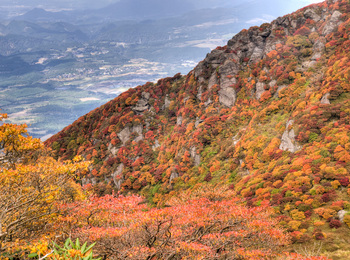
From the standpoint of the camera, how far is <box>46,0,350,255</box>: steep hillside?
27031 mm

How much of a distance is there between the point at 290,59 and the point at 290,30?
13.6m

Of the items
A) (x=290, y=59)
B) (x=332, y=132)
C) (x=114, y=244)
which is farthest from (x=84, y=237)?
(x=290, y=59)

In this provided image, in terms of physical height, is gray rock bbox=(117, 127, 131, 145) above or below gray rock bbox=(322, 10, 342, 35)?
below

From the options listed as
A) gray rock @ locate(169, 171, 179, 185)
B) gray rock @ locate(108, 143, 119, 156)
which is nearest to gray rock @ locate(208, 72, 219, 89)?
gray rock @ locate(169, 171, 179, 185)

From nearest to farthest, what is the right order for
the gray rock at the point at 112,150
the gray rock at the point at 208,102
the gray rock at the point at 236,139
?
1. the gray rock at the point at 236,139
2. the gray rock at the point at 208,102
3. the gray rock at the point at 112,150

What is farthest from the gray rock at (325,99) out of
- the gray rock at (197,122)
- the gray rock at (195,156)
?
the gray rock at (197,122)

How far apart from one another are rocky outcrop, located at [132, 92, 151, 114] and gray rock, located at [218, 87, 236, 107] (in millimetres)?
25468

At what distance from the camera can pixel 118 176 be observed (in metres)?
62.9

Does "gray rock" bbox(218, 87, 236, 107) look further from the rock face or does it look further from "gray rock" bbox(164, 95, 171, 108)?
the rock face

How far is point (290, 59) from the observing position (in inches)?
2127

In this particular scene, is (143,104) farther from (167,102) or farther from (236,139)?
(236,139)

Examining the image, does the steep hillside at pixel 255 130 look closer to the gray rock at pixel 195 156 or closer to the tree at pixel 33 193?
the gray rock at pixel 195 156

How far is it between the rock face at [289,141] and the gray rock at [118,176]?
39751 millimetres

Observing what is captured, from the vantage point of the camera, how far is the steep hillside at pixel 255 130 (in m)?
27.0
